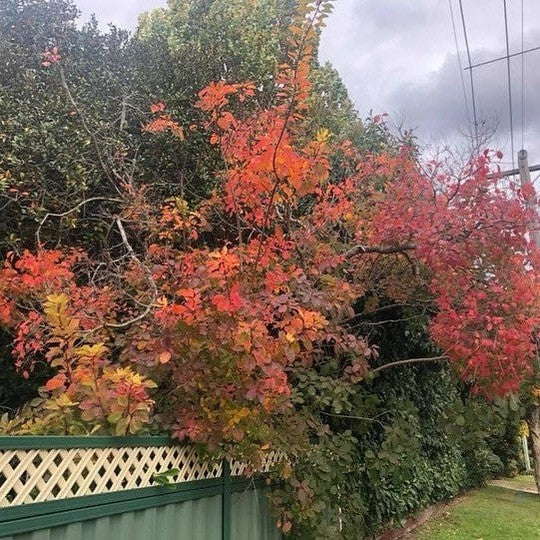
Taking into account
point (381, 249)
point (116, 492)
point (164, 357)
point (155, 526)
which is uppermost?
point (381, 249)

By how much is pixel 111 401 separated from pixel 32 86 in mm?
5446

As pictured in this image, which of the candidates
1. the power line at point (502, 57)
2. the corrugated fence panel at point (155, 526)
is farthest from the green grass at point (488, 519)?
the power line at point (502, 57)

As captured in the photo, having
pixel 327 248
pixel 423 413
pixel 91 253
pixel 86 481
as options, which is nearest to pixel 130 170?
pixel 91 253

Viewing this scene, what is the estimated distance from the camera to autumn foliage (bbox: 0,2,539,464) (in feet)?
12.7

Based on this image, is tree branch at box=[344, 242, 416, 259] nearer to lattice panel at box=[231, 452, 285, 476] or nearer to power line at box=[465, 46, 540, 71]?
lattice panel at box=[231, 452, 285, 476]

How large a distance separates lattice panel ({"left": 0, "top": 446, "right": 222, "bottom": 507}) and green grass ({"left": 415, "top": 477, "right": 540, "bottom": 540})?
6.25m

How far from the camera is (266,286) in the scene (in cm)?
466

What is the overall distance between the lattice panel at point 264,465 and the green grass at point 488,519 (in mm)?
4833

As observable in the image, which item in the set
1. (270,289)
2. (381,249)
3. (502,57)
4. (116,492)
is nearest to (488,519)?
(381,249)

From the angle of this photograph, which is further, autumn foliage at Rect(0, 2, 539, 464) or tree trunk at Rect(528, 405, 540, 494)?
tree trunk at Rect(528, 405, 540, 494)

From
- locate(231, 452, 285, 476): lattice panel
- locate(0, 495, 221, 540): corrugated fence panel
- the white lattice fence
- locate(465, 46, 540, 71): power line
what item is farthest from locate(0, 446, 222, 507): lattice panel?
locate(465, 46, 540, 71): power line

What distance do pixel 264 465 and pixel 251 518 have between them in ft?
1.38

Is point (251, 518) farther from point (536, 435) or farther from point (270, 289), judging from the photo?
point (536, 435)

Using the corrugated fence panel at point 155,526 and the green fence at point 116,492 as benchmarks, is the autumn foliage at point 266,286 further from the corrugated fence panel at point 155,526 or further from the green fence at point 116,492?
the corrugated fence panel at point 155,526
